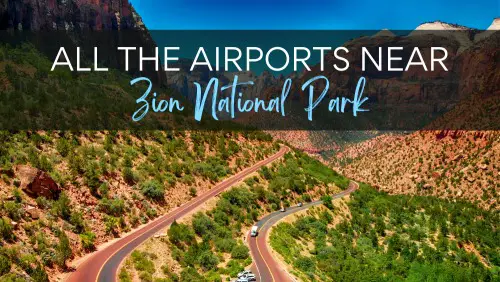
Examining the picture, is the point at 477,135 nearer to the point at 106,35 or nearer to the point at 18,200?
the point at 18,200

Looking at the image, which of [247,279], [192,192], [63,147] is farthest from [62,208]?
[192,192]

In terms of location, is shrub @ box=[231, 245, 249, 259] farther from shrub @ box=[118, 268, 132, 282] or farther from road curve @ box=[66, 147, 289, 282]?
shrub @ box=[118, 268, 132, 282]

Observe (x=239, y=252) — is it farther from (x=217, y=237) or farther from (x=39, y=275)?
(x=39, y=275)

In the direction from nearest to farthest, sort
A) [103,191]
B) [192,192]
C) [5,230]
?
[5,230], [103,191], [192,192]

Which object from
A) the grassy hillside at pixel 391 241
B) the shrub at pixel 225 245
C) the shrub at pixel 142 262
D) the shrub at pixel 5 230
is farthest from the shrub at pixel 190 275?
the shrub at pixel 5 230

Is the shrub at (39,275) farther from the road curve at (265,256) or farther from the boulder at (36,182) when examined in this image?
the road curve at (265,256)

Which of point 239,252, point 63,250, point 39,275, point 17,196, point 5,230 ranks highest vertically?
point 17,196

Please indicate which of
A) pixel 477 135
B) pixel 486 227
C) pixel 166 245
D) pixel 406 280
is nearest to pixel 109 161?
pixel 166 245
